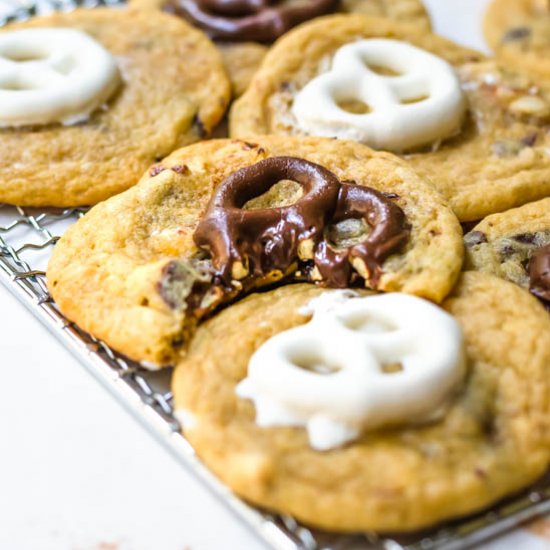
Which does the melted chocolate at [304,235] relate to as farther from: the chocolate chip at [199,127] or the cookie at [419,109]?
the chocolate chip at [199,127]

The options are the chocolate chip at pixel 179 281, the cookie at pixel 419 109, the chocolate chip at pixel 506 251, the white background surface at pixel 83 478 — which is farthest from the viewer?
the cookie at pixel 419 109

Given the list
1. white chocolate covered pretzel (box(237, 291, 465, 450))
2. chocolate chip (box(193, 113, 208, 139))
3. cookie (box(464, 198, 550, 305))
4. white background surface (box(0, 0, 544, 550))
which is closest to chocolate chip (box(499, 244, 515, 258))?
cookie (box(464, 198, 550, 305))

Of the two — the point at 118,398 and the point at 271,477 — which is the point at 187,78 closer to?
the point at 118,398

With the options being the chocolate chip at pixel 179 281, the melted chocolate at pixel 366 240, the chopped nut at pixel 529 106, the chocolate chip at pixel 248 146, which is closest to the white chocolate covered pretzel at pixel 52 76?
the chocolate chip at pixel 248 146

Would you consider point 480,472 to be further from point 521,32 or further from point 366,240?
point 521,32

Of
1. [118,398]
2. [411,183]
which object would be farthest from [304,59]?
[118,398]

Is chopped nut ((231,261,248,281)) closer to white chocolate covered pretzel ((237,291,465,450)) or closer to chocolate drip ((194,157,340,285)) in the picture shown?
chocolate drip ((194,157,340,285))

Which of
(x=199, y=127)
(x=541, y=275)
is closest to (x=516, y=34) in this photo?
(x=199, y=127)
